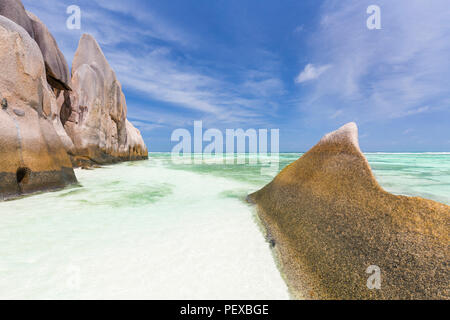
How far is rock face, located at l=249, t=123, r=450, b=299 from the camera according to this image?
1.14m

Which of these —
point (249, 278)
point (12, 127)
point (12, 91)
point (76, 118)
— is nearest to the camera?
point (249, 278)

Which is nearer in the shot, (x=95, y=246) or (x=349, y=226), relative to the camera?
(x=349, y=226)

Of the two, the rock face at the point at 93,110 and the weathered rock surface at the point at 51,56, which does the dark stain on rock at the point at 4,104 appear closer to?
the weathered rock surface at the point at 51,56

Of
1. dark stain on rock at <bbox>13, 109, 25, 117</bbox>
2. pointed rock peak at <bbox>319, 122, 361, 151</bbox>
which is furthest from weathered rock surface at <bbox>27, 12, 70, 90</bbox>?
pointed rock peak at <bbox>319, 122, 361, 151</bbox>

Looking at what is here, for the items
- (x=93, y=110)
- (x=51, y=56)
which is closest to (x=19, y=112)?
(x=51, y=56)

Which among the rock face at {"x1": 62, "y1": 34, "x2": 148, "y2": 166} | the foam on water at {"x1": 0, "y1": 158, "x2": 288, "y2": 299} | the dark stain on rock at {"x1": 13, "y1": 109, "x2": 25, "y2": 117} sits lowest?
the foam on water at {"x1": 0, "y1": 158, "x2": 288, "y2": 299}

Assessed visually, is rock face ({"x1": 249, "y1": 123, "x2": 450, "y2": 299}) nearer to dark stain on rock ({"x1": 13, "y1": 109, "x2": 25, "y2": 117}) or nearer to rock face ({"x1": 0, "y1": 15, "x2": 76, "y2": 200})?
rock face ({"x1": 0, "y1": 15, "x2": 76, "y2": 200})

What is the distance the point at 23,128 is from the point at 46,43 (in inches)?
260

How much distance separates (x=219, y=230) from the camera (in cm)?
247

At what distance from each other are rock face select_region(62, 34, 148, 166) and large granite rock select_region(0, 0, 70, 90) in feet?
5.47
